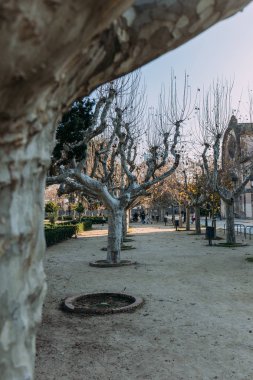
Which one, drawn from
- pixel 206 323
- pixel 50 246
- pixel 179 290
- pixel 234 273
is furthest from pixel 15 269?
pixel 50 246

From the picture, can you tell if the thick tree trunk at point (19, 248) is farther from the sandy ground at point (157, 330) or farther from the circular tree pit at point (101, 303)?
the circular tree pit at point (101, 303)

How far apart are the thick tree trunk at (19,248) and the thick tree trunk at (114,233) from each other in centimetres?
1056

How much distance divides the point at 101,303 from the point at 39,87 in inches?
249

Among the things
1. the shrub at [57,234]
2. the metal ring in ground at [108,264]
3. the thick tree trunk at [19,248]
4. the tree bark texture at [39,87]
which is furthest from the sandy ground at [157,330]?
the shrub at [57,234]

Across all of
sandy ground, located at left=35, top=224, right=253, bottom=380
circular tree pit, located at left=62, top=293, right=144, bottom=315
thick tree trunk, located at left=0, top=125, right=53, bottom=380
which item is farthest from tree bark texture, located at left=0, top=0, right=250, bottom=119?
circular tree pit, located at left=62, top=293, right=144, bottom=315

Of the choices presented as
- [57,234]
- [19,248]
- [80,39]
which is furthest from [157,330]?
[57,234]

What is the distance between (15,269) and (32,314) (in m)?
0.29

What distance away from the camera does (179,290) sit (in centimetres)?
881

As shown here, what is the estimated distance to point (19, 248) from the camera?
207cm

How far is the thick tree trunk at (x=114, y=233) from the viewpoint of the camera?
502 inches

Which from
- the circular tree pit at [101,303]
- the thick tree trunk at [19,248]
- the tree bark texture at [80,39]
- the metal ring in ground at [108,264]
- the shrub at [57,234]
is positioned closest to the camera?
the tree bark texture at [80,39]

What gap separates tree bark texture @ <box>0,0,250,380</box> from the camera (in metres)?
1.69

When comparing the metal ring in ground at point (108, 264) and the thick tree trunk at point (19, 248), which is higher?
the thick tree trunk at point (19, 248)

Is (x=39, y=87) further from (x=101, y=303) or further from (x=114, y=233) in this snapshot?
(x=114, y=233)
